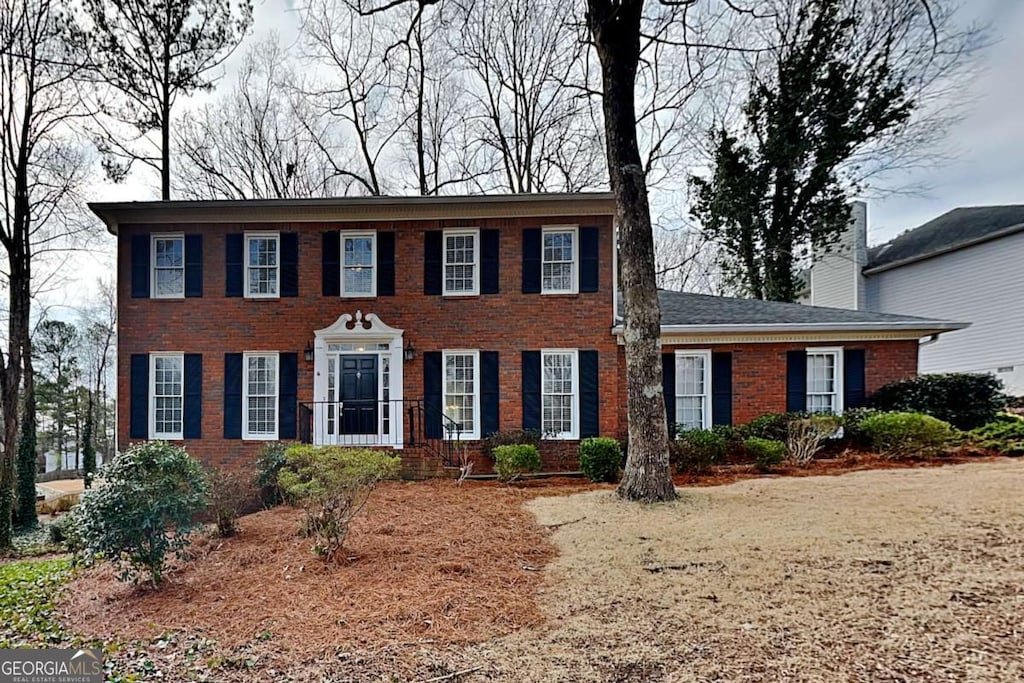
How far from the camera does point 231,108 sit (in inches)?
746

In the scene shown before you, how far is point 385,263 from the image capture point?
11.4 m

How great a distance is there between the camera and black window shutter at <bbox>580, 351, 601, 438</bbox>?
1095 cm

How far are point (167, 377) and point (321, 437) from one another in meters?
3.45

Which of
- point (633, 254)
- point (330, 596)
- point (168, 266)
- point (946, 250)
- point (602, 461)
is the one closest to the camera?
point (330, 596)

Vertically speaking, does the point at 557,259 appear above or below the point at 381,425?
above

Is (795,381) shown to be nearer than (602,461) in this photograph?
No

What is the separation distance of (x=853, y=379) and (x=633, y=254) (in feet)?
22.9

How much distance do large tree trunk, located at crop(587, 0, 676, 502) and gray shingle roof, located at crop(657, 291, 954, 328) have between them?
4009 mm

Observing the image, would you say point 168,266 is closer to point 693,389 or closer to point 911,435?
point 693,389

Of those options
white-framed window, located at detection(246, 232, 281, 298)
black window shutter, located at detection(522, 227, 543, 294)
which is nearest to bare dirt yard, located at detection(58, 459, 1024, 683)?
black window shutter, located at detection(522, 227, 543, 294)

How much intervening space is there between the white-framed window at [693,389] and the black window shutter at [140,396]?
10.9 m

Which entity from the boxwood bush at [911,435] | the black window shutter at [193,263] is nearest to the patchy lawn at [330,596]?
the black window shutter at [193,263]

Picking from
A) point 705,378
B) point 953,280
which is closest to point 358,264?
point 705,378

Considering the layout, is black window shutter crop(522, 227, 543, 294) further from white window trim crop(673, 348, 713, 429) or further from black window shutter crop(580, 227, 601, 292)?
white window trim crop(673, 348, 713, 429)
